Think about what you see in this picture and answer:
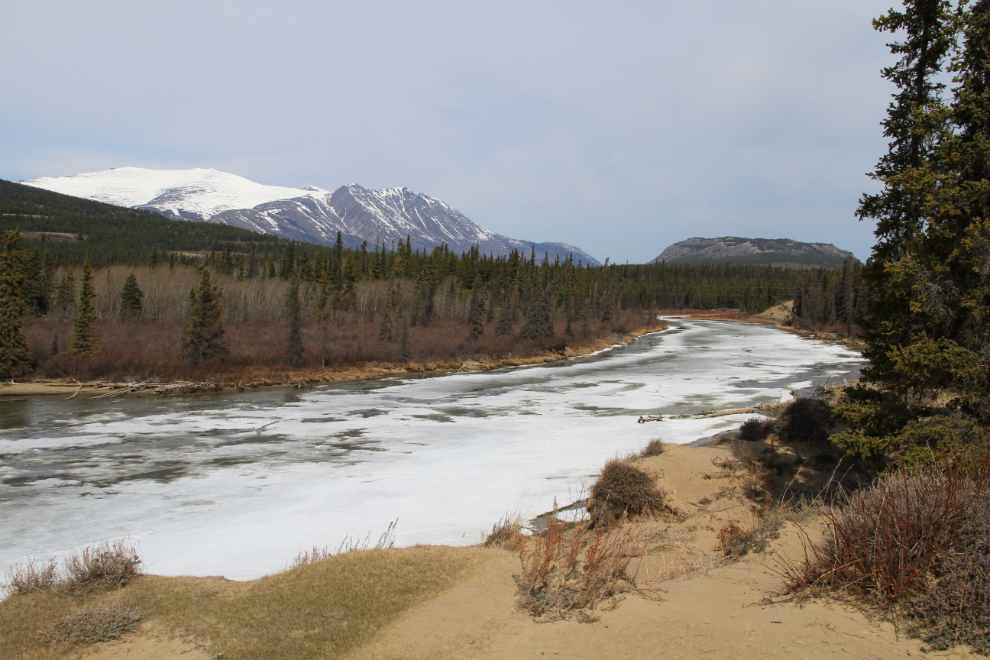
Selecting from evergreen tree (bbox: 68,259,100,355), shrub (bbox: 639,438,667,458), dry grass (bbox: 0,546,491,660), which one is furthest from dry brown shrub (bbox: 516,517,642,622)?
evergreen tree (bbox: 68,259,100,355)

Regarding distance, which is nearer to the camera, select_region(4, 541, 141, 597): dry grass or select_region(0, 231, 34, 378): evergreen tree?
select_region(4, 541, 141, 597): dry grass

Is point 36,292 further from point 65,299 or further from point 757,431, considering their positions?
point 757,431

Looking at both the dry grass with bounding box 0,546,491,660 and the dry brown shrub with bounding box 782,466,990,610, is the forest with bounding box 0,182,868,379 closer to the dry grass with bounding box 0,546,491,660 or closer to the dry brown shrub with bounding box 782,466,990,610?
the dry brown shrub with bounding box 782,466,990,610

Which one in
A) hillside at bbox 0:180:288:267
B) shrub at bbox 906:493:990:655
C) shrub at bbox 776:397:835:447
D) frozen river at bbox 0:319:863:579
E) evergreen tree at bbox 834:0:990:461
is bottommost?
frozen river at bbox 0:319:863:579

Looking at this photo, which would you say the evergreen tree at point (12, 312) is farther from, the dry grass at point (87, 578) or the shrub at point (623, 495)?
the shrub at point (623, 495)

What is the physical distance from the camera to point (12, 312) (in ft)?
111

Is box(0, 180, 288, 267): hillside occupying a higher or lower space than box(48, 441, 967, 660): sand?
higher

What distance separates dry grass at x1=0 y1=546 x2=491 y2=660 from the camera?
5.54 m

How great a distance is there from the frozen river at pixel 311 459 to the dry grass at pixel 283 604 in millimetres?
2780

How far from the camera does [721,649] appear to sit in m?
4.42

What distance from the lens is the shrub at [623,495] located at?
11297 millimetres

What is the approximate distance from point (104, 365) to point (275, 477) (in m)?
27.0

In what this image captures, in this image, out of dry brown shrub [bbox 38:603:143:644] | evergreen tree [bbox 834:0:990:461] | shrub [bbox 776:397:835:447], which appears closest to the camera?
dry brown shrub [bbox 38:603:143:644]

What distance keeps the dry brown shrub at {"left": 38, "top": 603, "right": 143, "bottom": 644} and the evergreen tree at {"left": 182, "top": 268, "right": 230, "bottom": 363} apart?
35653mm
